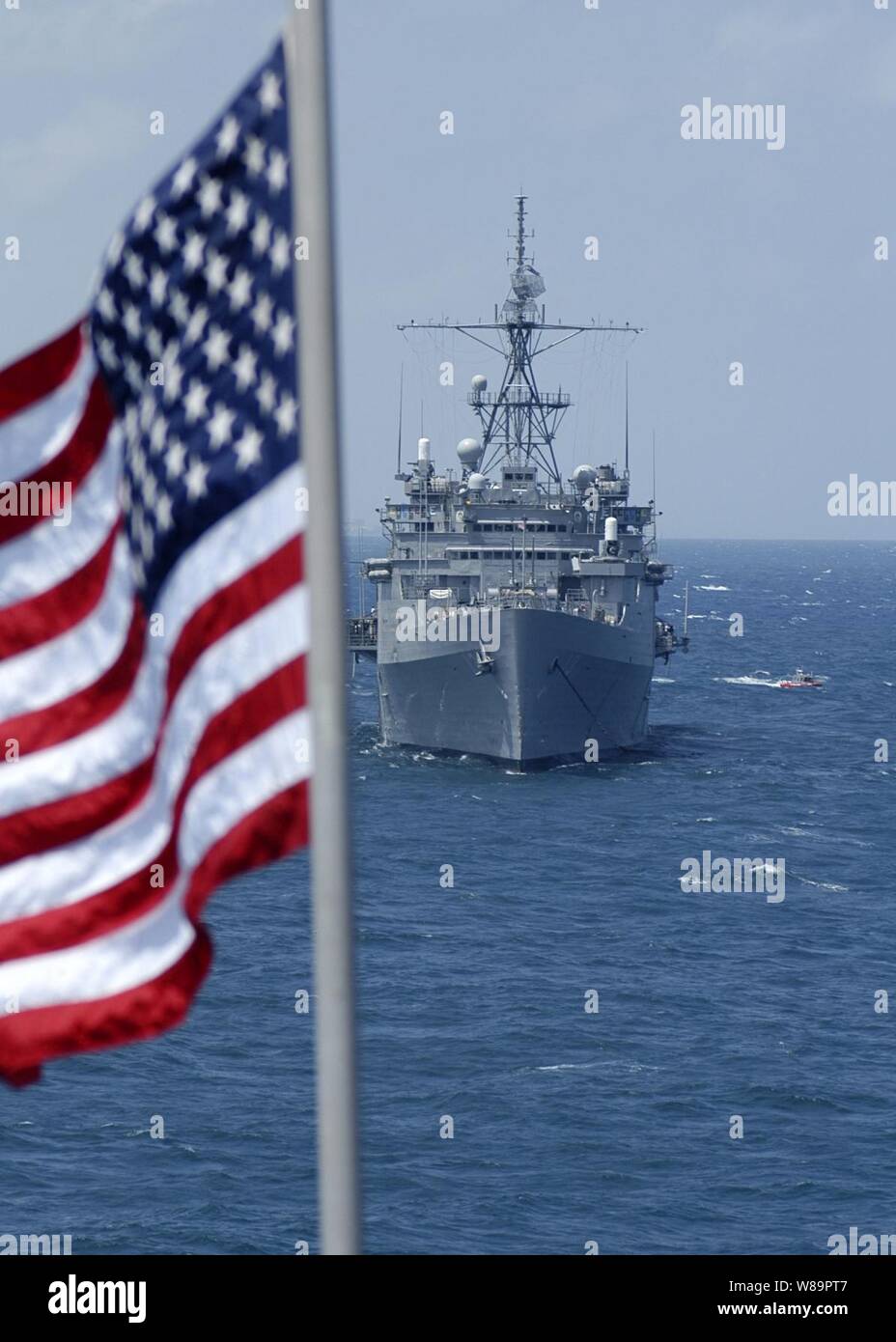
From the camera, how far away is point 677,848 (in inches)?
2195

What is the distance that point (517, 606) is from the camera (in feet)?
223

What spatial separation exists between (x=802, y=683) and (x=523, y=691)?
41408 millimetres

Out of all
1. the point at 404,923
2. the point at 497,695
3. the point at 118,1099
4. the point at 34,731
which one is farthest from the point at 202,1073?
the point at 497,695

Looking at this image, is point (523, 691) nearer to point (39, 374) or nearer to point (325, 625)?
point (39, 374)

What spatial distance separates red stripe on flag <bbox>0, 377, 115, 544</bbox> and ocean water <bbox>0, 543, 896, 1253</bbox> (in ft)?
69.4

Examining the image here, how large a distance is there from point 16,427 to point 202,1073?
28791 millimetres

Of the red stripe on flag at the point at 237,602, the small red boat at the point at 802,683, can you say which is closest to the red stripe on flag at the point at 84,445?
the red stripe on flag at the point at 237,602

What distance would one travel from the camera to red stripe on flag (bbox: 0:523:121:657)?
22.6 feet

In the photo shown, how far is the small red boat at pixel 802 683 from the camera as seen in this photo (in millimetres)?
102062

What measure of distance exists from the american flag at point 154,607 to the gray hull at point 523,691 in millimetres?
57476

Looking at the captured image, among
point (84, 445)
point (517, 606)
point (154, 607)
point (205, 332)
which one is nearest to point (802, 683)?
point (517, 606)

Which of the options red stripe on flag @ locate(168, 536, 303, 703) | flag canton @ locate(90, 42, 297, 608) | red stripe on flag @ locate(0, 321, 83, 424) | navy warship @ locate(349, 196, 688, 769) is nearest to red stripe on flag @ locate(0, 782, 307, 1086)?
red stripe on flag @ locate(168, 536, 303, 703)

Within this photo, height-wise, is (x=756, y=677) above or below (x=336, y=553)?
below
